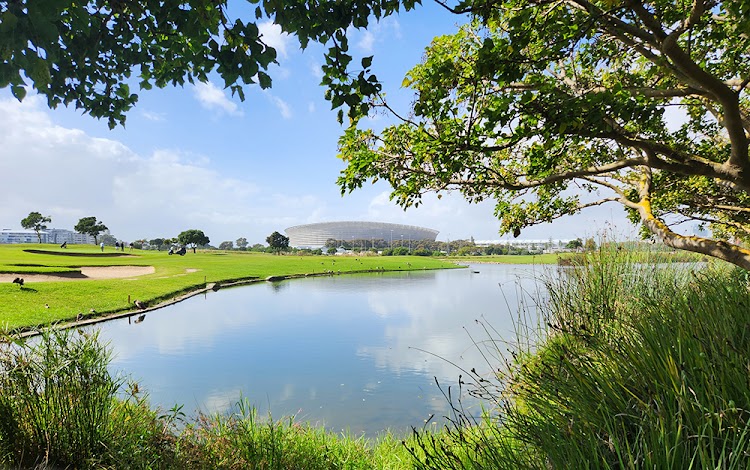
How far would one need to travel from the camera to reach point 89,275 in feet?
76.6

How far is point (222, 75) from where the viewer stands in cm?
303

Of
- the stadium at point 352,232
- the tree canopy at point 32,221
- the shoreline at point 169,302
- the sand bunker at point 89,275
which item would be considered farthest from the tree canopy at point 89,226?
the stadium at point 352,232

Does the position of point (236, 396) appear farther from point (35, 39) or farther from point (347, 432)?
point (35, 39)

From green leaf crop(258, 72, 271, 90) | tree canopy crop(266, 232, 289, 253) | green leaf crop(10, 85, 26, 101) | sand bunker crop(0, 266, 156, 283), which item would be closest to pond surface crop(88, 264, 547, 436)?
green leaf crop(10, 85, 26, 101)

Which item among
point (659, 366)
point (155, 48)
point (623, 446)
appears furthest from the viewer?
point (155, 48)

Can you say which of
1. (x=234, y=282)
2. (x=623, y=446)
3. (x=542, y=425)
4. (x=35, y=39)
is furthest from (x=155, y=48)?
(x=234, y=282)

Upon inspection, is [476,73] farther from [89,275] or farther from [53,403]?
[89,275]

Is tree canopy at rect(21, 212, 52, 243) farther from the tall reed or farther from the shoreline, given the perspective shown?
the tall reed

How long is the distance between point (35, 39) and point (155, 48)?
172 centimetres

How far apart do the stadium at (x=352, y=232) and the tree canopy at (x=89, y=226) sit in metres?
68.3

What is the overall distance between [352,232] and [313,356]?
397ft

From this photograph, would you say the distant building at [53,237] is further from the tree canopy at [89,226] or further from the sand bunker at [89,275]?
the sand bunker at [89,275]

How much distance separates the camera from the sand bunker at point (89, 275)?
62.7ft

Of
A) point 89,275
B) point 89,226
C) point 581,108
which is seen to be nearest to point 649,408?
point 581,108
